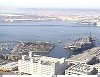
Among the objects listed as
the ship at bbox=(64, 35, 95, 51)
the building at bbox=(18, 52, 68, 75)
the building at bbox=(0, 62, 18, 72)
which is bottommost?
the ship at bbox=(64, 35, 95, 51)

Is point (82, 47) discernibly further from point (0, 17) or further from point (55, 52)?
point (0, 17)

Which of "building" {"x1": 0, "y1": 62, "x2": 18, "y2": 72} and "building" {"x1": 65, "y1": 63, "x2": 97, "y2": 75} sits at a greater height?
"building" {"x1": 65, "y1": 63, "x2": 97, "y2": 75}

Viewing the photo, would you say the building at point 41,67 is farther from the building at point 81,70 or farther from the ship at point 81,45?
the ship at point 81,45

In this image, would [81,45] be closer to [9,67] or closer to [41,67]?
[9,67]

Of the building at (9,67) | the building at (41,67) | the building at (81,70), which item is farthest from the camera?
the building at (9,67)

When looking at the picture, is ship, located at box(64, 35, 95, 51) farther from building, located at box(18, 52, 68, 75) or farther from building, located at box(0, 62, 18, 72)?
building, located at box(18, 52, 68, 75)

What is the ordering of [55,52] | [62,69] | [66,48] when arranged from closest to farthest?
1. [62,69]
2. [55,52]
3. [66,48]

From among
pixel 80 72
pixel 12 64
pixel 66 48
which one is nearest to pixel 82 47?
pixel 66 48

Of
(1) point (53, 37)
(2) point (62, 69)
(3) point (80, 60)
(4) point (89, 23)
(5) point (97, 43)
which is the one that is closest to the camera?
(2) point (62, 69)

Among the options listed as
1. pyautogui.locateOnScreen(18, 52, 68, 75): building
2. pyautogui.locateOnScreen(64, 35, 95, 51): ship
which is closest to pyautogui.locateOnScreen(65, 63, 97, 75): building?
pyautogui.locateOnScreen(18, 52, 68, 75): building

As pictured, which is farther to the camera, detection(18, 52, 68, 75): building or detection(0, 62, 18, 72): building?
detection(0, 62, 18, 72): building

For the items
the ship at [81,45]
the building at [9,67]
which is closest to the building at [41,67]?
the building at [9,67]
